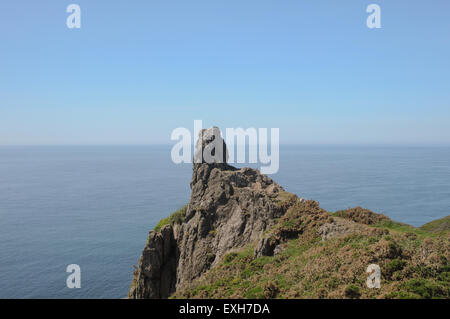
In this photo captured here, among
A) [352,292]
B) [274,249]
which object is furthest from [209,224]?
[352,292]

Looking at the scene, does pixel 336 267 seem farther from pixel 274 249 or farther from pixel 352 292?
pixel 274 249

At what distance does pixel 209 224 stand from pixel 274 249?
1400 cm

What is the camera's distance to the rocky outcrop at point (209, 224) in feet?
120

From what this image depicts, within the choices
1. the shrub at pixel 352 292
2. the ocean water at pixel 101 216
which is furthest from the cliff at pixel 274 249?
the ocean water at pixel 101 216

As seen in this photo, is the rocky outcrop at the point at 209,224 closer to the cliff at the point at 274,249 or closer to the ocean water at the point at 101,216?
the cliff at the point at 274,249

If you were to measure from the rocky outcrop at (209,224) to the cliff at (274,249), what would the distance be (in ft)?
0.43

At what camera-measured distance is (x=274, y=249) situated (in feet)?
93.6

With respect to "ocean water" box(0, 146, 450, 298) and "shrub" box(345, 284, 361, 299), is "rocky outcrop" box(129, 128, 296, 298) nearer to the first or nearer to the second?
"shrub" box(345, 284, 361, 299)

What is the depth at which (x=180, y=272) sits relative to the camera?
40.2 meters

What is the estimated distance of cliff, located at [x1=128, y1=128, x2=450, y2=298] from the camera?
17.6m

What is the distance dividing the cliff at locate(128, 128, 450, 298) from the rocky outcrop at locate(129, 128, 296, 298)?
130mm

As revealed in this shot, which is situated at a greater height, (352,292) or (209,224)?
(352,292)
